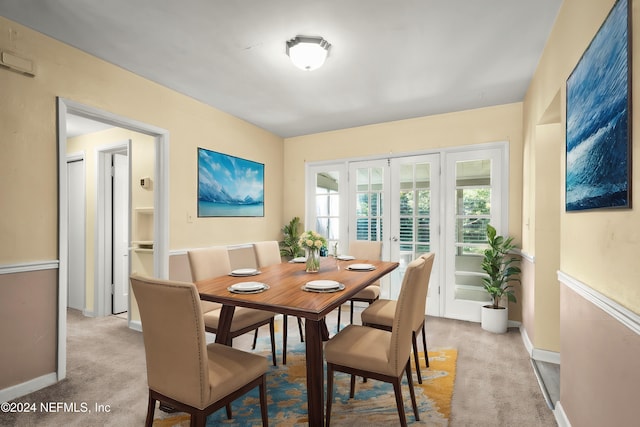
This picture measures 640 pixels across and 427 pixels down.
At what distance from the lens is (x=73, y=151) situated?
177 inches

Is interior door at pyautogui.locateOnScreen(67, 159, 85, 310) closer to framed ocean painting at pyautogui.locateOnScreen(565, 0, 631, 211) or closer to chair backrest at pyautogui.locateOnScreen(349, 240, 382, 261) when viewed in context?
chair backrest at pyautogui.locateOnScreen(349, 240, 382, 261)

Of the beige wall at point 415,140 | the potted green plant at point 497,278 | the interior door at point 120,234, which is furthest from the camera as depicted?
the interior door at point 120,234

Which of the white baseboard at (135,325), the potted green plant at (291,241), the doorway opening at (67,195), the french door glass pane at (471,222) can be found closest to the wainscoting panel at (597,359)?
the french door glass pane at (471,222)

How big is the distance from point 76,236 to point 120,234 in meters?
0.63

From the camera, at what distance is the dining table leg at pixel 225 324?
Answer: 2197 millimetres

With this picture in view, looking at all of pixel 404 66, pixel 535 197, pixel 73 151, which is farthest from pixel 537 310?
pixel 73 151

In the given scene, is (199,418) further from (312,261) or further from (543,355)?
(543,355)

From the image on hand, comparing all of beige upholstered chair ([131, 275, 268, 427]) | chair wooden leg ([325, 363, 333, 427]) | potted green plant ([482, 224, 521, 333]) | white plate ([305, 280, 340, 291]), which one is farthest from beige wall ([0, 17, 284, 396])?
potted green plant ([482, 224, 521, 333])

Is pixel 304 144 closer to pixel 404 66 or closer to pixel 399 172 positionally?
pixel 399 172

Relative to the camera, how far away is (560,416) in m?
1.89

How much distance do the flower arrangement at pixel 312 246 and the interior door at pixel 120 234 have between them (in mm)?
2926


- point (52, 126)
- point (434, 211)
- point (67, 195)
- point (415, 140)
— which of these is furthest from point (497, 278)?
point (67, 195)

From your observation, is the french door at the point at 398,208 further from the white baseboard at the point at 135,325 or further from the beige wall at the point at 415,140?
the white baseboard at the point at 135,325

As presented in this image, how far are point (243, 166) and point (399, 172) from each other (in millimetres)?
2119
